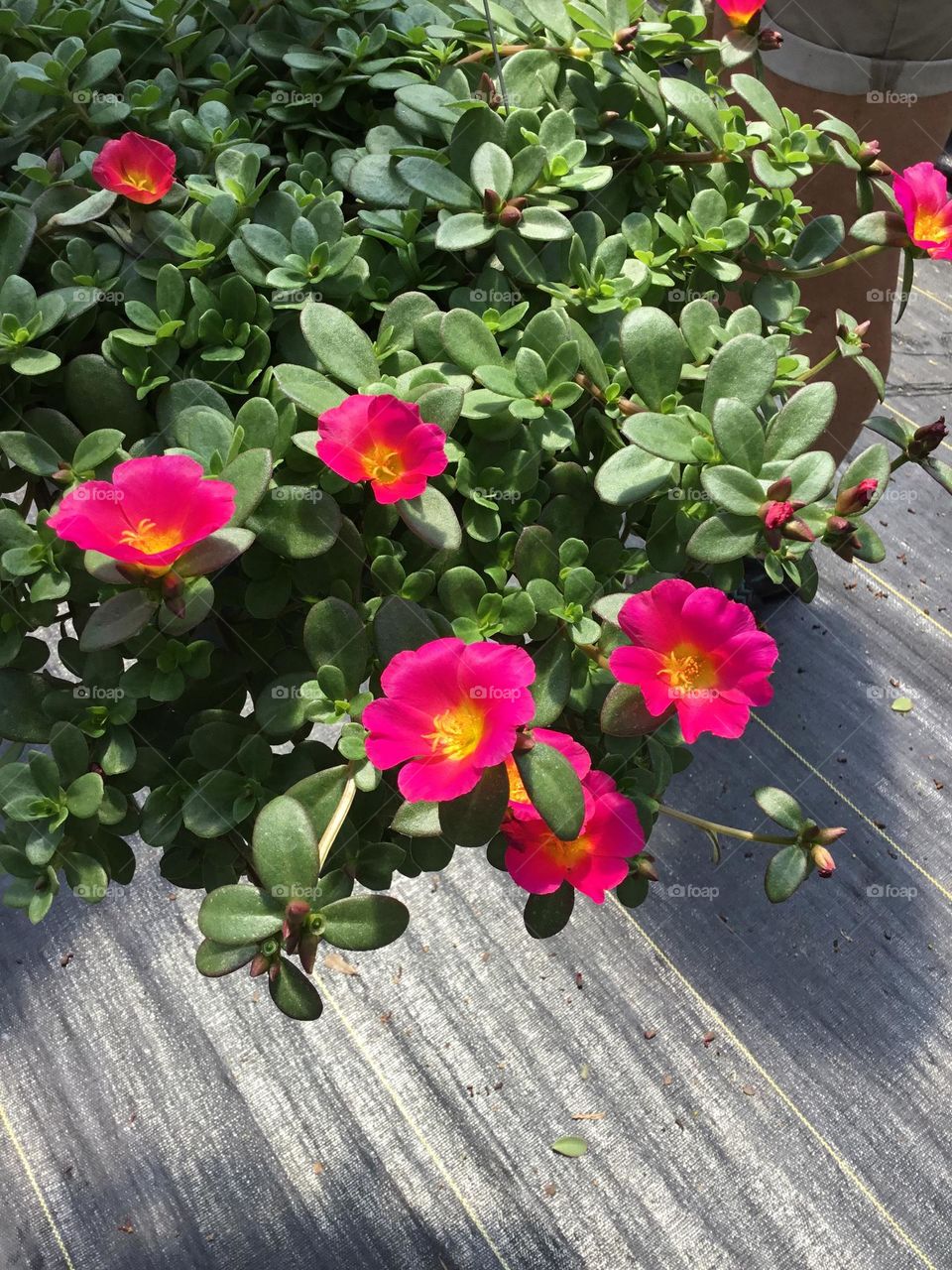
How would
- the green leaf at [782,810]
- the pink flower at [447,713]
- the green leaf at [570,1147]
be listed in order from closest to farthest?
the pink flower at [447,713], the green leaf at [782,810], the green leaf at [570,1147]

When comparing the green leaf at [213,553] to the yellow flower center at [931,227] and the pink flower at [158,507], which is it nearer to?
the pink flower at [158,507]

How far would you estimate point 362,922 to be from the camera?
604 millimetres

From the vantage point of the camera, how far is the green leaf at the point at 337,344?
2.17ft

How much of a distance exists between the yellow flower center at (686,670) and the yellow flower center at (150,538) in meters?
0.27

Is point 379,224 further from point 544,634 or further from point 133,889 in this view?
point 133,889

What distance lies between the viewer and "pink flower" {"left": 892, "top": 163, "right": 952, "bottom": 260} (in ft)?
2.55

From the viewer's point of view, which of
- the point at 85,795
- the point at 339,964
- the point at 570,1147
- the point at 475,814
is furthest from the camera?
the point at 339,964

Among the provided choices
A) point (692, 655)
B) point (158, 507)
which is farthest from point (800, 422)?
point (158, 507)

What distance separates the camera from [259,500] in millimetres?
612

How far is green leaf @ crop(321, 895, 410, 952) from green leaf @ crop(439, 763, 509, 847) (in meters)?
0.06

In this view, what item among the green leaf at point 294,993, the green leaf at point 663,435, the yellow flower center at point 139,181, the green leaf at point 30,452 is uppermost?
the green leaf at point 663,435

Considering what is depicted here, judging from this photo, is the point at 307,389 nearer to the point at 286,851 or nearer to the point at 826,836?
the point at 286,851

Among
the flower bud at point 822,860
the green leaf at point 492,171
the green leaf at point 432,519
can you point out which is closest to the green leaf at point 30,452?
the green leaf at point 432,519

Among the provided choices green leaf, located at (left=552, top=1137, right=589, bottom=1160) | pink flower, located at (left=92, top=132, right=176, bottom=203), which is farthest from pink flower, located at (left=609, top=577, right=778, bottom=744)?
green leaf, located at (left=552, top=1137, right=589, bottom=1160)
